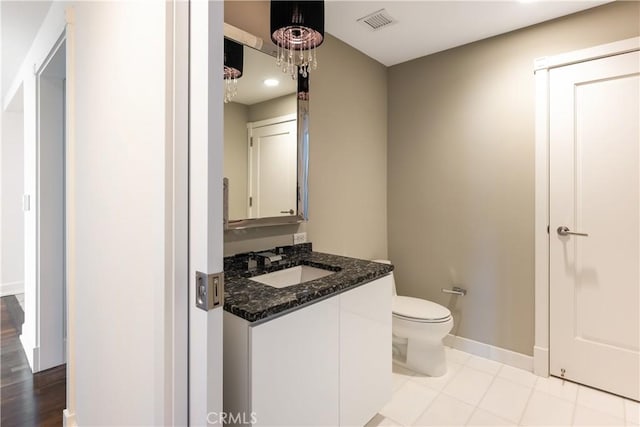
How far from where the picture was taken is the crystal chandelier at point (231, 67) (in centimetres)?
171

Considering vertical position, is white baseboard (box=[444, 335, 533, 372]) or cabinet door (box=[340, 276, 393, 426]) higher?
cabinet door (box=[340, 276, 393, 426])

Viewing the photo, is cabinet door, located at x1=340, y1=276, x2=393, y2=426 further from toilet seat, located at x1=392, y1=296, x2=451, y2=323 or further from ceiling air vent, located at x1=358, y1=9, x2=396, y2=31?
ceiling air vent, located at x1=358, y1=9, x2=396, y2=31

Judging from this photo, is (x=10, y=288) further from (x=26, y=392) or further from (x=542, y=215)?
(x=542, y=215)

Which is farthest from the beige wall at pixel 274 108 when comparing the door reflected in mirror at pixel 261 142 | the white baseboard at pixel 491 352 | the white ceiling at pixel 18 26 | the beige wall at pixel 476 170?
the white baseboard at pixel 491 352

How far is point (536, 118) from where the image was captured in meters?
2.21

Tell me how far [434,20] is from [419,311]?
6.29 ft

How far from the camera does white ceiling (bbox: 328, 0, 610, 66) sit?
2.02 meters

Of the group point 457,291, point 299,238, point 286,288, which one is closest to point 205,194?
point 286,288

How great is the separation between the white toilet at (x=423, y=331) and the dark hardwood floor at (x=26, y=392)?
2.03m

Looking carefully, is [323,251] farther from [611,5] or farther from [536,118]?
[611,5]

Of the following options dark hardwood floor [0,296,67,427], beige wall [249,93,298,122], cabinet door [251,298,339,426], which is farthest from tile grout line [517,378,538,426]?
dark hardwood floor [0,296,67,427]

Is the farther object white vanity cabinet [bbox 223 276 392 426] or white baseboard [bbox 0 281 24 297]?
white baseboard [bbox 0 281 24 297]

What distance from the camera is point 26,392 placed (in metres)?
2.04

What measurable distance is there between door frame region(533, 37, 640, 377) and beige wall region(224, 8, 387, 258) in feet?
3.74
